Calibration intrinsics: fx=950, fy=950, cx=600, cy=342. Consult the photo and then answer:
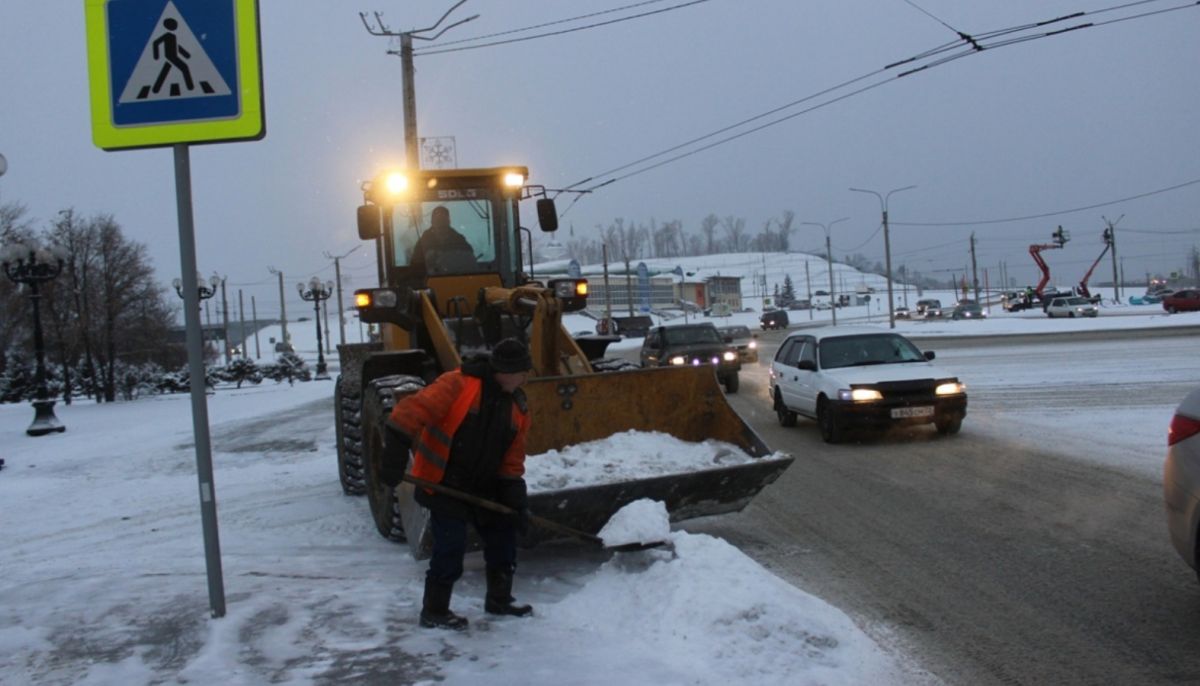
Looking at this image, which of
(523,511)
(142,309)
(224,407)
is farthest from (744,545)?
(142,309)

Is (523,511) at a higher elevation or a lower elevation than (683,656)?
higher

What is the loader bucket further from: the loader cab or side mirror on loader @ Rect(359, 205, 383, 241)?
side mirror on loader @ Rect(359, 205, 383, 241)

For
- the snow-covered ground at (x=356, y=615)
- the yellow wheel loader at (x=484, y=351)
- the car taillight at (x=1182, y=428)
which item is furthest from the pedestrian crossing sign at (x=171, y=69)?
the car taillight at (x=1182, y=428)

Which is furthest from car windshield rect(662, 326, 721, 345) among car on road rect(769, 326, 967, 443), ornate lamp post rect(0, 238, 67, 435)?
ornate lamp post rect(0, 238, 67, 435)

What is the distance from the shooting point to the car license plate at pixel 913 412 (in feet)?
40.4

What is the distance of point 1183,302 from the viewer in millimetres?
57438

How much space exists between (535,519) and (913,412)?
7808 mm

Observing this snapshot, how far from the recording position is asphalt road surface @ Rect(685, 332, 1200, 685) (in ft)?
15.5

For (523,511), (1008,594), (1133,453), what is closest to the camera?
(523,511)

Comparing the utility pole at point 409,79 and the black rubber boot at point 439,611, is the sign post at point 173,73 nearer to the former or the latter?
the black rubber boot at point 439,611

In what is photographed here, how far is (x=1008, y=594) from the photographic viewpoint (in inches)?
225

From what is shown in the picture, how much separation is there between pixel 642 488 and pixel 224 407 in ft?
73.1

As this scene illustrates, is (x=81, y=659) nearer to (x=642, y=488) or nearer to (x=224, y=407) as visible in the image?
(x=642, y=488)

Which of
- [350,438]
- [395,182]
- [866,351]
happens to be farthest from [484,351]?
[866,351]
